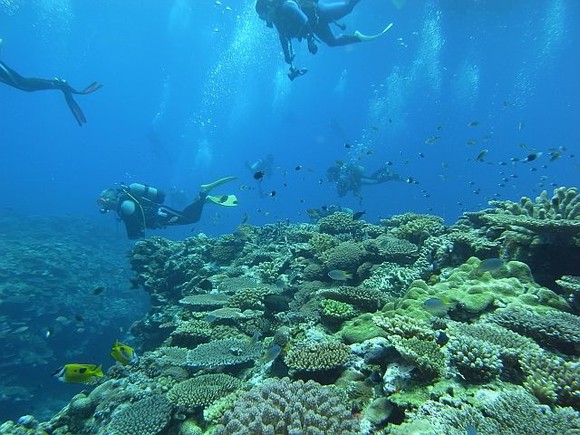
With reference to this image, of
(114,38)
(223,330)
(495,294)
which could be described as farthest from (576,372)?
(114,38)

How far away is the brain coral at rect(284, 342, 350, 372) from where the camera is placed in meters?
4.38

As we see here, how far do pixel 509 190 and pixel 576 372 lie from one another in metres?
186

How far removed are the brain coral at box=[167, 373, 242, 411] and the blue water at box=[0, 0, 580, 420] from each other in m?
9.92

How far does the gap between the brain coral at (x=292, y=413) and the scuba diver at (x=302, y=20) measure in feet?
49.1

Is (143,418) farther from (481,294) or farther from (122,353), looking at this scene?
(481,294)

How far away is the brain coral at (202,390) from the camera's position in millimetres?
4652

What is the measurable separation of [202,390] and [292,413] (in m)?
1.90

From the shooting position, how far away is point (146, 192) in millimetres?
13898

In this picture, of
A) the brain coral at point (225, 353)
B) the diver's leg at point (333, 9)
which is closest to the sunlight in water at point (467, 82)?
the diver's leg at point (333, 9)

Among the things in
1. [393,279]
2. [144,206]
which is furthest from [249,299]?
[144,206]

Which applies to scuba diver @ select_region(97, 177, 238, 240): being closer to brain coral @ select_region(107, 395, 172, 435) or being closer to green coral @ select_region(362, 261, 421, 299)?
green coral @ select_region(362, 261, 421, 299)

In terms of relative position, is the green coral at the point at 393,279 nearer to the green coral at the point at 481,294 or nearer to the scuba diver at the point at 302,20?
the green coral at the point at 481,294

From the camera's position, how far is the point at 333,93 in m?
97.1

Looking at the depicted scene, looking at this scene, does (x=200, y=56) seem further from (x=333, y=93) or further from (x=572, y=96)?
(x=572, y=96)
